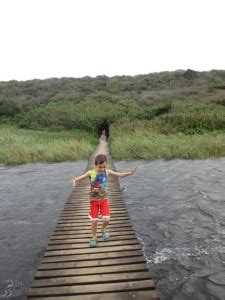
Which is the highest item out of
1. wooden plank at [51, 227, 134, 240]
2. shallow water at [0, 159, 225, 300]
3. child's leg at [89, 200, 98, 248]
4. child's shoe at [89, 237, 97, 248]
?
child's leg at [89, 200, 98, 248]

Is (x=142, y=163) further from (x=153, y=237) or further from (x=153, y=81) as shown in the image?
(x=153, y=81)

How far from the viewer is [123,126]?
3147 centimetres

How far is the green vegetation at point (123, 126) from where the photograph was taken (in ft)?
77.2

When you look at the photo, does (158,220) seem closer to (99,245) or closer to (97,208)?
(99,245)

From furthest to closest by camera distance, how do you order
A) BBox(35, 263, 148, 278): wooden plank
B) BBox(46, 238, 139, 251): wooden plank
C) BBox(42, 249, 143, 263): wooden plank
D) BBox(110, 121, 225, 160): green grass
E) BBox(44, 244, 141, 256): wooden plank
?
BBox(110, 121, 225, 160): green grass, BBox(46, 238, 139, 251): wooden plank, BBox(44, 244, 141, 256): wooden plank, BBox(42, 249, 143, 263): wooden plank, BBox(35, 263, 148, 278): wooden plank

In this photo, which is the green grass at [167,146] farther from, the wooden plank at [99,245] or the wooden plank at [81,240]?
the wooden plank at [99,245]

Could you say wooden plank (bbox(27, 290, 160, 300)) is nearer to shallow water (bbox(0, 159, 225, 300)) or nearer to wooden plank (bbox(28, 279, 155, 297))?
wooden plank (bbox(28, 279, 155, 297))

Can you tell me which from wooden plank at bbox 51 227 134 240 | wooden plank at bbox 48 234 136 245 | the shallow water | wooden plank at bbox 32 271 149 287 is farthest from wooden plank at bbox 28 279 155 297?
wooden plank at bbox 51 227 134 240

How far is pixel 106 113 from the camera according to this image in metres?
39.7

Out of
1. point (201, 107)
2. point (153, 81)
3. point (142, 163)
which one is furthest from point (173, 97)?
point (142, 163)

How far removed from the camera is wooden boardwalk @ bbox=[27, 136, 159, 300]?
224 inches

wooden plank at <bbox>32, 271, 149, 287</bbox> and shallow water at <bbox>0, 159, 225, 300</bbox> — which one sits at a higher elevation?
wooden plank at <bbox>32, 271, 149, 287</bbox>

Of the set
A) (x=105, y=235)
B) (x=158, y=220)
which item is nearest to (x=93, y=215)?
(x=105, y=235)

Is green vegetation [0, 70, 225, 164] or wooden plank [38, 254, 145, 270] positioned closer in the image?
wooden plank [38, 254, 145, 270]
